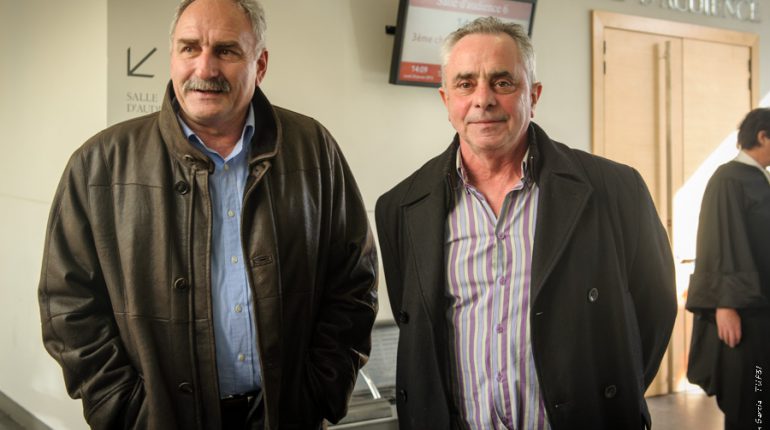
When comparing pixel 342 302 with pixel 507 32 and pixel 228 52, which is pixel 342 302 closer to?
pixel 228 52

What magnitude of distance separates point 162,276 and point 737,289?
2534mm

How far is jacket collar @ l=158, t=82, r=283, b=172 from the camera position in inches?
65.8

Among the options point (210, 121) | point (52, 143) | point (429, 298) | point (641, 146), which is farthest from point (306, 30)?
point (641, 146)

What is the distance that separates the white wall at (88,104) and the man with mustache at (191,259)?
135 centimetres

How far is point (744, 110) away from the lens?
5242 mm

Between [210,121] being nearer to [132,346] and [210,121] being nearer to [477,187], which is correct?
[132,346]

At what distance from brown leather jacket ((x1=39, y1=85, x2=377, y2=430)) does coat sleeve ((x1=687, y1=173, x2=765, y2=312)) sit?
2129mm

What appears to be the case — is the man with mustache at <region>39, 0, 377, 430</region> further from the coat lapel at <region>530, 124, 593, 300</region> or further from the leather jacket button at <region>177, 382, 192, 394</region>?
the coat lapel at <region>530, 124, 593, 300</region>

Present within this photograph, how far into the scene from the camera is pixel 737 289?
Answer: 301 centimetres

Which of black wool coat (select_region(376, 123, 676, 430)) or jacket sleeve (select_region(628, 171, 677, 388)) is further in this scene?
jacket sleeve (select_region(628, 171, 677, 388))

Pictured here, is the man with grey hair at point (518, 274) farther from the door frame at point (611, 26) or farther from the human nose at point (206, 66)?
the door frame at point (611, 26)

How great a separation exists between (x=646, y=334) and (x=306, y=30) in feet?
7.61

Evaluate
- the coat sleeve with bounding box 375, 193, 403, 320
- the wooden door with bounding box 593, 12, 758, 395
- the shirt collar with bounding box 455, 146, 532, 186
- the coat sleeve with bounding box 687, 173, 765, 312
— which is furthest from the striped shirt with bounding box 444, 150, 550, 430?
the wooden door with bounding box 593, 12, 758, 395

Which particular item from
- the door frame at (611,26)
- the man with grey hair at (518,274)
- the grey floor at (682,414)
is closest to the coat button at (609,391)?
the man with grey hair at (518,274)
